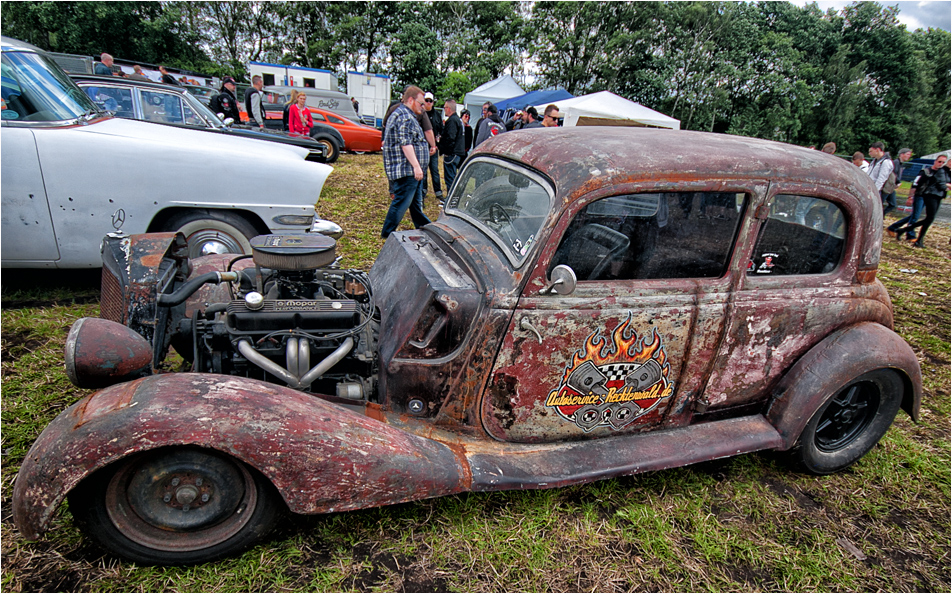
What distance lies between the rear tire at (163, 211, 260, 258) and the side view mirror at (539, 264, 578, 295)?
317cm

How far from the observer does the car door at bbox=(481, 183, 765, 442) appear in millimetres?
2221

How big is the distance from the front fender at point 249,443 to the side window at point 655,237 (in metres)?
1.14

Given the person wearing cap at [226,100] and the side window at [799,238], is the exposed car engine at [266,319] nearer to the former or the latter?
the side window at [799,238]

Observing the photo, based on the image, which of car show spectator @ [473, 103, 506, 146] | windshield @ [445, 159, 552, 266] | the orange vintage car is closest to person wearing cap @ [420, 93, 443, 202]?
car show spectator @ [473, 103, 506, 146]

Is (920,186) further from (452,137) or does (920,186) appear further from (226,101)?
(226,101)

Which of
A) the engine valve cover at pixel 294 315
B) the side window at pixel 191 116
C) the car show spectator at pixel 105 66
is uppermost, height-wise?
the car show spectator at pixel 105 66

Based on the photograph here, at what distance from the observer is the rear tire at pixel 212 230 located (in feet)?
13.8

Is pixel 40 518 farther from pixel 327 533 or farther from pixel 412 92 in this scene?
pixel 412 92

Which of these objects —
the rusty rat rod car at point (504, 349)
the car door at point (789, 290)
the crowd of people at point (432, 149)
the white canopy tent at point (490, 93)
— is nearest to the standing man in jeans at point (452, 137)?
the crowd of people at point (432, 149)

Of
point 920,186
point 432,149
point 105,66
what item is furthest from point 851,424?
point 105,66

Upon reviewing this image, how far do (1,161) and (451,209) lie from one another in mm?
3445

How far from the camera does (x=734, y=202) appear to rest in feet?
7.78

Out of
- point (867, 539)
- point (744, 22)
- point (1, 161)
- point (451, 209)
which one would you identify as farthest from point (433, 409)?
point (744, 22)

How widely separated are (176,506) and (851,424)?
3760 millimetres
